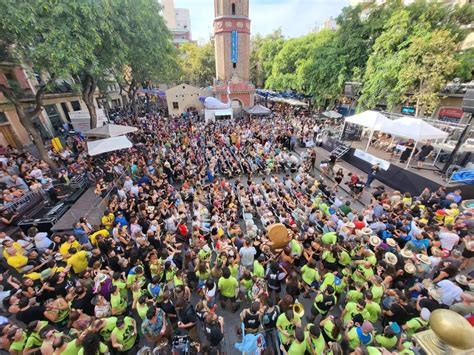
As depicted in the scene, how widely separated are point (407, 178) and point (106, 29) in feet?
54.2

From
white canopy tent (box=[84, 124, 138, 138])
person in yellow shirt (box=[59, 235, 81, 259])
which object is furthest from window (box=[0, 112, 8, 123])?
person in yellow shirt (box=[59, 235, 81, 259])

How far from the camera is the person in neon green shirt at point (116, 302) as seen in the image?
173 inches

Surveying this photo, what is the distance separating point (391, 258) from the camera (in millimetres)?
5117

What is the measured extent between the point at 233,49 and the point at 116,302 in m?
32.3

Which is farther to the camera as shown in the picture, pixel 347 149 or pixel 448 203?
pixel 347 149

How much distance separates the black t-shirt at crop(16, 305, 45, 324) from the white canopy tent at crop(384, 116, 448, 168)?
1429 cm

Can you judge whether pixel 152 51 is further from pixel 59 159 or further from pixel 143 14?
pixel 59 159

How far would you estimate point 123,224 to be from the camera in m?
6.97

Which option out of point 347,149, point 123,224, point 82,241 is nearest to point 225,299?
point 123,224

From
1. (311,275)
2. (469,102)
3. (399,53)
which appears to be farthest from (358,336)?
(399,53)

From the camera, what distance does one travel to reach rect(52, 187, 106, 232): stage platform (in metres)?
7.29

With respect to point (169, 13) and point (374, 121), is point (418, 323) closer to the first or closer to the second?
point (374, 121)

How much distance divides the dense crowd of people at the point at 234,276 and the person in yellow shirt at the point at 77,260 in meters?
0.03

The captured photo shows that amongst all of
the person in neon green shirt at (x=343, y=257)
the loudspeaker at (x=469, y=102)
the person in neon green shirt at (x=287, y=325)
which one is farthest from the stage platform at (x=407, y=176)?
the person in neon green shirt at (x=287, y=325)
